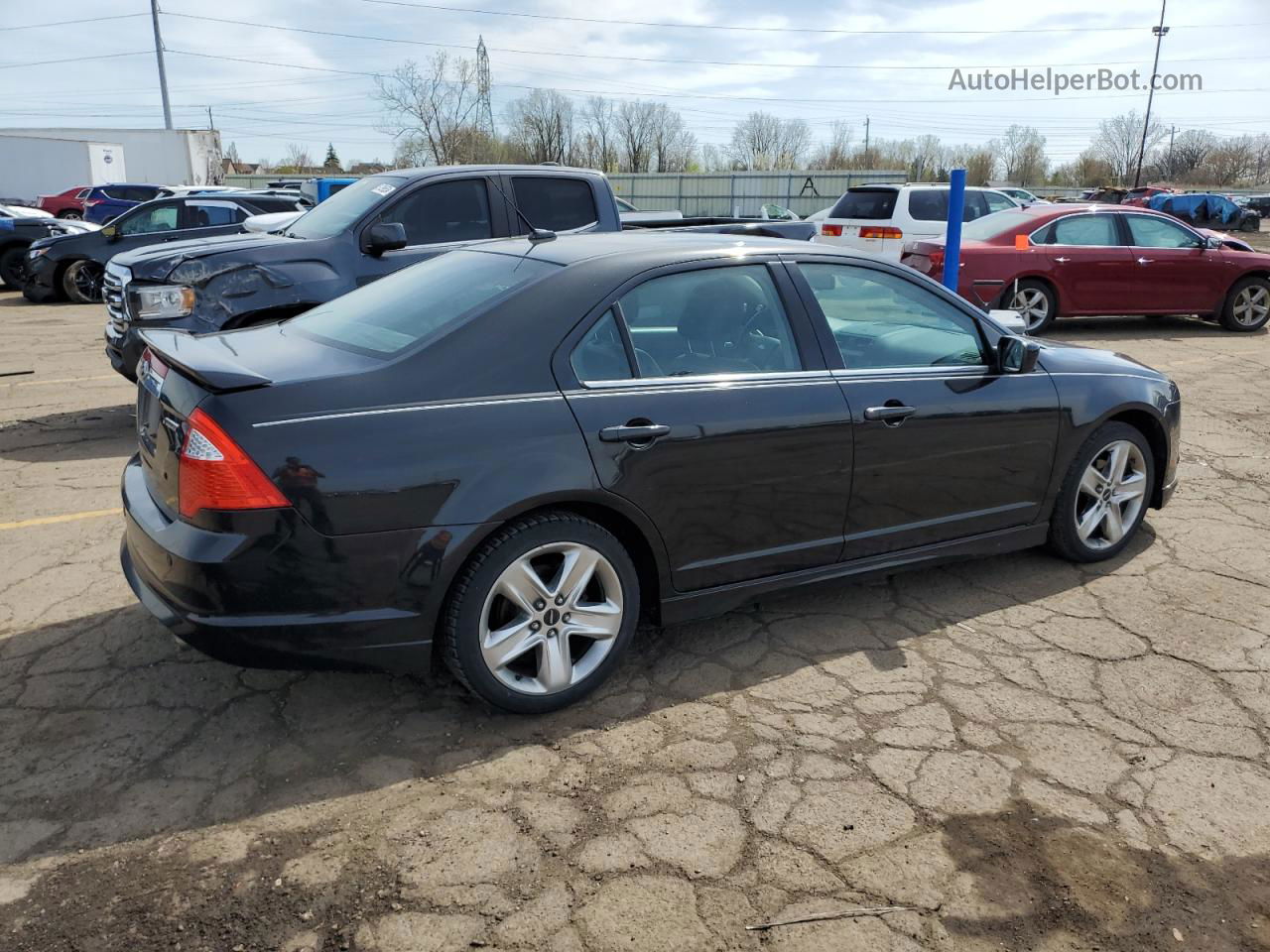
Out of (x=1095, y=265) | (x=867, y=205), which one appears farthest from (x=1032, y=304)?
(x=867, y=205)

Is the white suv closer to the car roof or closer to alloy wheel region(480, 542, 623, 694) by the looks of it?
the car roof

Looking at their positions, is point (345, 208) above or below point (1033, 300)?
above

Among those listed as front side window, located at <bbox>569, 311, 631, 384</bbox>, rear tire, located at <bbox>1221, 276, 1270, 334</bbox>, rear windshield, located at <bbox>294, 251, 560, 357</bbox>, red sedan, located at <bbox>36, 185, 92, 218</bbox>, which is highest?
rear windshield, located at <bbox>294, 251, 560, 357</bbox>

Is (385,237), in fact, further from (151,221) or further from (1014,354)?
(151,221)

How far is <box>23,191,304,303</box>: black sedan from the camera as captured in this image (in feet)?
47.3

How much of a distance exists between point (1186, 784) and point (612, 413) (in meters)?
2.13

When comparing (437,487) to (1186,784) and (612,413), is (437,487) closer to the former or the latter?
(612,413)

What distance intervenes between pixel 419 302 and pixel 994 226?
32.1 feet

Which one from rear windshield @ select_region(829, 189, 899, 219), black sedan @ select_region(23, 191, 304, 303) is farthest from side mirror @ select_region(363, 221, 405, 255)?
rear windshield @ select_region(829, 189, 899, 219)

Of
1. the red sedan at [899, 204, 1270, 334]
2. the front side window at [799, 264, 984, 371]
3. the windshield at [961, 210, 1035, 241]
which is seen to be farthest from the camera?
the windshield at [961, 210, 1035, 241]

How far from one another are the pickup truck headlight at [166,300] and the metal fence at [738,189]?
102 ft

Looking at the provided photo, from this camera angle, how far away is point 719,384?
3510mm

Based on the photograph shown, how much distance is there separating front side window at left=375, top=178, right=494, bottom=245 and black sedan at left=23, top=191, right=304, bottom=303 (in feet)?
27.7

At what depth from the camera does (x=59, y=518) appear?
5.14m
